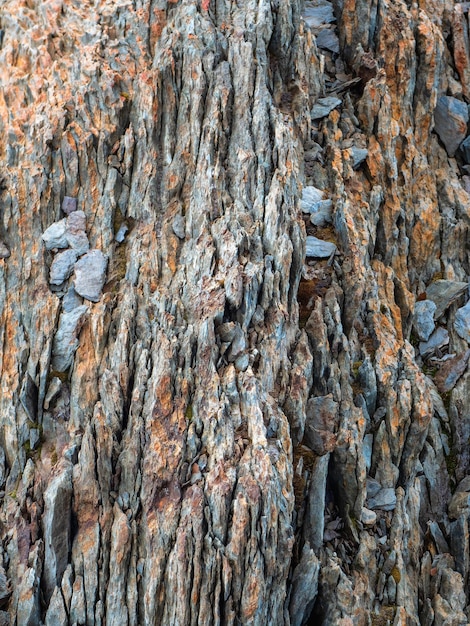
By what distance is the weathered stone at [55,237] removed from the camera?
27188 mm

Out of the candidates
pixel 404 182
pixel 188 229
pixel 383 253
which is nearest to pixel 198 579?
pixel 188 229

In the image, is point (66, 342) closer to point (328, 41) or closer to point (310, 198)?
point (310, 198)

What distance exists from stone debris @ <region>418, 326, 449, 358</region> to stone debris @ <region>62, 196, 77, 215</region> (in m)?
18.1

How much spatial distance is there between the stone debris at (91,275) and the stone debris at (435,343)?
16317 millimetres

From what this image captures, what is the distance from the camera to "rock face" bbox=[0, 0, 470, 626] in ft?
72.2

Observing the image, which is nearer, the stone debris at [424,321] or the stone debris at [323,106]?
the stone debris at [424,321]

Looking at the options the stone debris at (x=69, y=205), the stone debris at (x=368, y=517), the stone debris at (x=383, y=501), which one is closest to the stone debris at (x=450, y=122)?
the stone debris at (x=383, y=501)

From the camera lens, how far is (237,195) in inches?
A: 1073

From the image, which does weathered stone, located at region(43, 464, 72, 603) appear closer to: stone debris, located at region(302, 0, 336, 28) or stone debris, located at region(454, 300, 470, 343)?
stone debris, located at region(454, 300, 470, 343)

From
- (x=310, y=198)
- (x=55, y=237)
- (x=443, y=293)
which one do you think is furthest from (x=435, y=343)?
(x=55, y=237)

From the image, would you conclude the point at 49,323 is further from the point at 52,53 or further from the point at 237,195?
the point at 52,53

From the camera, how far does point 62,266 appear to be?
26781 mm

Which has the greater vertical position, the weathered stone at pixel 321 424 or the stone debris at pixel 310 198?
the stone debris at pixel 310 198

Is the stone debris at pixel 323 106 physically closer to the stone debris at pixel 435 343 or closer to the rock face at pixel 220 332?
the rock face at pixel 220 332
